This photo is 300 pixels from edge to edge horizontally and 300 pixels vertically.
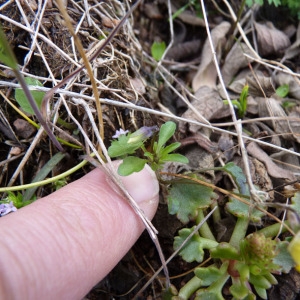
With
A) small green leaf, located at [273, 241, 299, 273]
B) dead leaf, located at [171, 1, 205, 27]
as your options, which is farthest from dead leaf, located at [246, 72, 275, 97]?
small green leaf, located at [273, 241, 299, 273]

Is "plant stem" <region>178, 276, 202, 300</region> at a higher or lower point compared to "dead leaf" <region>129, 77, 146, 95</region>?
lower

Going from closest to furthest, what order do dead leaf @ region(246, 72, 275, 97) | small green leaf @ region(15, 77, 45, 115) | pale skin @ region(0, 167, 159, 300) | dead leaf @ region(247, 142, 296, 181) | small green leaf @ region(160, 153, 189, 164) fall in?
1. pale skin @ region(0, 167, 159, 300)
2. small green leaf @ region(160, 153, 189, 164)
3. small green leaf @ region(15, 77, 45, 115)
4. dead leaf @ region(247, 142, 296, 181)
5. dead leaf @ region(246, 72, 275, 97)

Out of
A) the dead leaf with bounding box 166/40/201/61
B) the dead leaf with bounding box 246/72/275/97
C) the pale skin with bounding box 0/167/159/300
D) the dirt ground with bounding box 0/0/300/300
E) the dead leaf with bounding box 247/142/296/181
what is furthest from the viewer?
the dead leaf with bounding box 166/40/201/61

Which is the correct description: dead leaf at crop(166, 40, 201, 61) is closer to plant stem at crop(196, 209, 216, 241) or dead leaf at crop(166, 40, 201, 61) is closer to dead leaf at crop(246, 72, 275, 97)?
dead leaf at crop(246, 72, 275, 97)

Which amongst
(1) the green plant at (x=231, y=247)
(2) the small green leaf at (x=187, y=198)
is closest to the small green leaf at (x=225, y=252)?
(1) the green plant at (x=231, y=247)

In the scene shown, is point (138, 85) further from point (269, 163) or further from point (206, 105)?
point (269, 163)

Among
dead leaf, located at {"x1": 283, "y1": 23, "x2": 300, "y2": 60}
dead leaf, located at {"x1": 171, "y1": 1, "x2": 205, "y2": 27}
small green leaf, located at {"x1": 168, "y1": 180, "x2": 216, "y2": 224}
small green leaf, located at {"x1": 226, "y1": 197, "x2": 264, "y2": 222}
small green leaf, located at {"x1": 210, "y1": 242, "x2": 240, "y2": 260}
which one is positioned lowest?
small green leaf, located at {"x1": 210, "y1": 242, "x2": 240, "y2": 260}

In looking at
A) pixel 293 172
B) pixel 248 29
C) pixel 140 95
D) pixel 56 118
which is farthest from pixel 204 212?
pixel 248 29

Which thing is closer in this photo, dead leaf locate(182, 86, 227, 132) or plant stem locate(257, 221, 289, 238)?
plant stem locate(257, 221, 289, 238)

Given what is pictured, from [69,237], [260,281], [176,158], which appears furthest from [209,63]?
[69,237]
